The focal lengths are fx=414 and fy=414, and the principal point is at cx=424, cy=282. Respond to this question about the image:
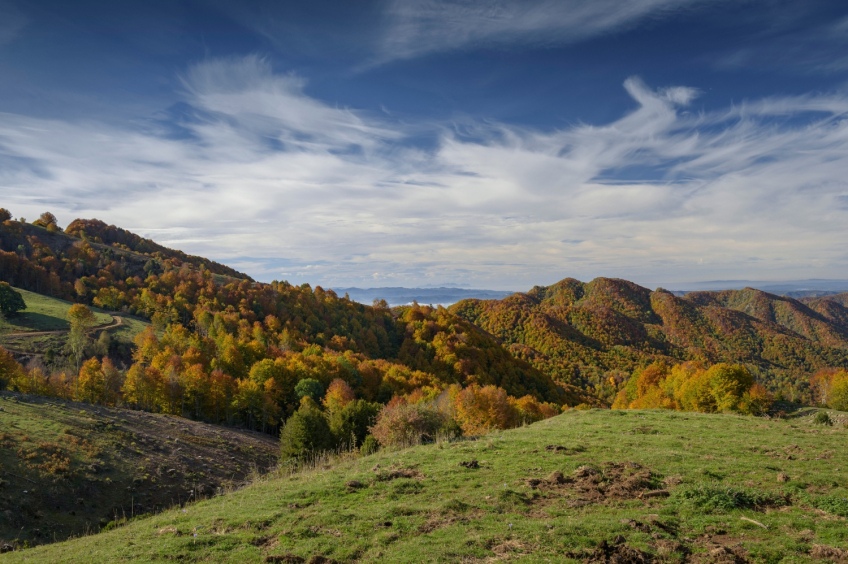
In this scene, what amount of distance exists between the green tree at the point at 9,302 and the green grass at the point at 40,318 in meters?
1.45

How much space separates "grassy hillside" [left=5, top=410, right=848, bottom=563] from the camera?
10391mm

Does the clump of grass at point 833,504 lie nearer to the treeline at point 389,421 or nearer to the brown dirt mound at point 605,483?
the brown dirt mound at point 605,483

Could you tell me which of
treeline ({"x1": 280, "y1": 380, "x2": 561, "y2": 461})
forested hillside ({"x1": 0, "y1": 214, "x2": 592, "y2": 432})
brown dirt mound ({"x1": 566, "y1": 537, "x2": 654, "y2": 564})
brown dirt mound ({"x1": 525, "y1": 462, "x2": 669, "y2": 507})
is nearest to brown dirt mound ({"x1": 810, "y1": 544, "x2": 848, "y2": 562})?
brown dirt mound ({"x1": 566, "y1": 537, "x2": 654, "y2": 564})

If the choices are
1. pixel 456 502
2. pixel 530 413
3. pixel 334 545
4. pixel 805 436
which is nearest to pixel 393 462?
pixel 456 502

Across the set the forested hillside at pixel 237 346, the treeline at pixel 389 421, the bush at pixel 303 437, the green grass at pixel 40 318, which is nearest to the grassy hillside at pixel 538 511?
the treeline at pixel 389 421

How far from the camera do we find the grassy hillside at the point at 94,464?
26.2 metres

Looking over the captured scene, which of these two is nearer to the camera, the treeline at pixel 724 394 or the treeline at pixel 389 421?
the treeline at pixel 389 421

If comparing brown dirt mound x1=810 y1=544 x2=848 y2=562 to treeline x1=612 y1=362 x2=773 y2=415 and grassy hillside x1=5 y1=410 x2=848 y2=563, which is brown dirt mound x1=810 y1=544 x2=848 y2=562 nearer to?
grassy hillside x1=5 y1=410 x2=848 y2=563

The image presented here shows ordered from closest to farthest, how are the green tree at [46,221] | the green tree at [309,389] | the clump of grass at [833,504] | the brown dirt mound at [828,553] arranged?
1. the brown dirt mound at [828,553]
2. the clump of grass at [833,504]
3. the green tree at [309,389]
4. the green tree at [46,221]

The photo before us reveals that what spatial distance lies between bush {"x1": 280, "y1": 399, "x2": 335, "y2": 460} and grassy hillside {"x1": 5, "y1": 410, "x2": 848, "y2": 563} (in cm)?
1915

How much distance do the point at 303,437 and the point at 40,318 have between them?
91.6 metres

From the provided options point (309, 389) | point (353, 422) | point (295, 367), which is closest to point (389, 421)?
point (353, 422)

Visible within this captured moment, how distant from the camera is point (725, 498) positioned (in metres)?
12.8

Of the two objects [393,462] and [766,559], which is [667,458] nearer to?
[766,559]
